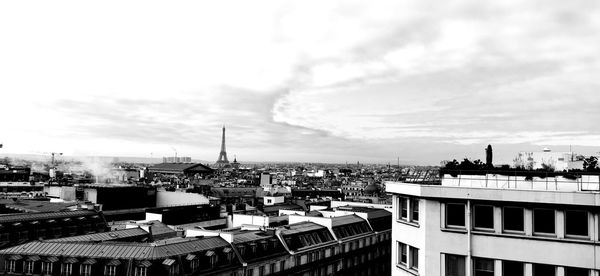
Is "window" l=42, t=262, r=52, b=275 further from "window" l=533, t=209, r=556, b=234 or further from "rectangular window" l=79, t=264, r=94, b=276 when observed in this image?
"window" l=533, t=209, r=556, b=234

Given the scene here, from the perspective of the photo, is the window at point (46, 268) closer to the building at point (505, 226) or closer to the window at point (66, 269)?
the window at point (66, 269)

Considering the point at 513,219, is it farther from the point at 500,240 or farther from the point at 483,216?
the point at 483,216

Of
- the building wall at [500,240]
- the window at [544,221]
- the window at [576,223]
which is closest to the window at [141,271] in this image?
the building wall at [500,240]

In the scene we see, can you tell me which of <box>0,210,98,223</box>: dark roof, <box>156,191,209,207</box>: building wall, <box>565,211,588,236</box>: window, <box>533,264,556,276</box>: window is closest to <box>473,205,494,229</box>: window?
<box>533,264,556,276</box>: window

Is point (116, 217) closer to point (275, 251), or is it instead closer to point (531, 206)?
point (275, 251)

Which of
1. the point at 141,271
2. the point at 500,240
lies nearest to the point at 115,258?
the point at 141,271

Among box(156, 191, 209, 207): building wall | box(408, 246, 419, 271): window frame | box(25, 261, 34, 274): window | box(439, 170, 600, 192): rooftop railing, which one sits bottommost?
box(25, 261, 34, 274): window
